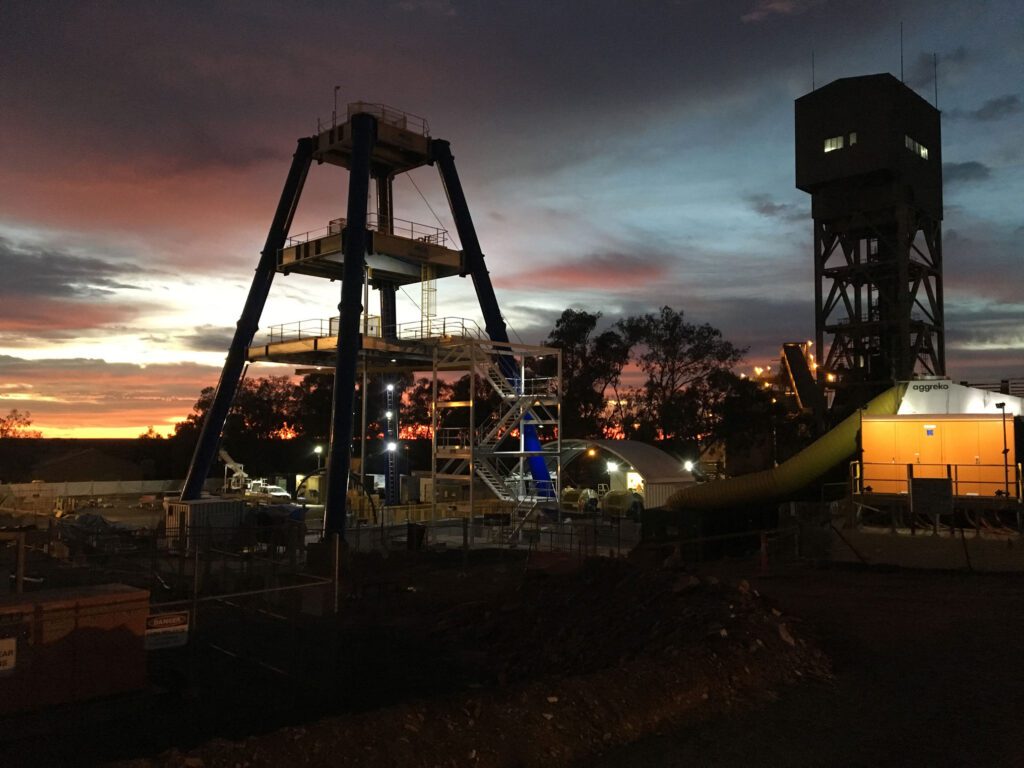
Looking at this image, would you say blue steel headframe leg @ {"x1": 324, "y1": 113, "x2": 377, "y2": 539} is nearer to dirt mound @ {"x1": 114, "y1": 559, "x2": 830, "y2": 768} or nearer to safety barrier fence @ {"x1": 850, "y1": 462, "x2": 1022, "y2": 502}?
dirt mound @ {"x1": 114, "y1": 559, "x2": 830, "y2": 768}

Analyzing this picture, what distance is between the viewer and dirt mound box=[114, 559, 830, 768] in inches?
301

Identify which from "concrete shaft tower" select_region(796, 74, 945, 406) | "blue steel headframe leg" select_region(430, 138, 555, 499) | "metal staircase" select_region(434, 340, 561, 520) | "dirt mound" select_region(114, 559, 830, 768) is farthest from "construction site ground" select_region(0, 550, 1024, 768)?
"concrete shaft tower" select_region(796, 74, 945, 406)

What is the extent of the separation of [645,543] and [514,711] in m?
16.8

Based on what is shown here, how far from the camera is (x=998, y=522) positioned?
839 inches

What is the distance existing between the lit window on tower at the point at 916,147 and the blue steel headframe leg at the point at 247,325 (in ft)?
126

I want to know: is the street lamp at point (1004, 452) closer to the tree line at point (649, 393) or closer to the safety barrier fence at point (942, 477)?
the safety barrier fence at point (942, 477)

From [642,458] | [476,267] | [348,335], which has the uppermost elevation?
[476,267]

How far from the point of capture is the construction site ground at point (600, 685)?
8.15m

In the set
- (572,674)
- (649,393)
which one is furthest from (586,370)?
(572,674)

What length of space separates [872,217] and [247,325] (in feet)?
133

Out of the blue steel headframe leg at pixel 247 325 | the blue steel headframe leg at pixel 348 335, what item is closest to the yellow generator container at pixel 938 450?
the blue steel headframe leg at pixel 348 335

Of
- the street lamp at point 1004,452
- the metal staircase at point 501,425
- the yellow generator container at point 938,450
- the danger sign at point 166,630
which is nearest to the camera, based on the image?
the danger sign at point 166,630

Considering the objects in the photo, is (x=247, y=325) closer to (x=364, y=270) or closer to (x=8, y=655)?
(x=364, y=270)

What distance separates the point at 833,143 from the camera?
177 feet
